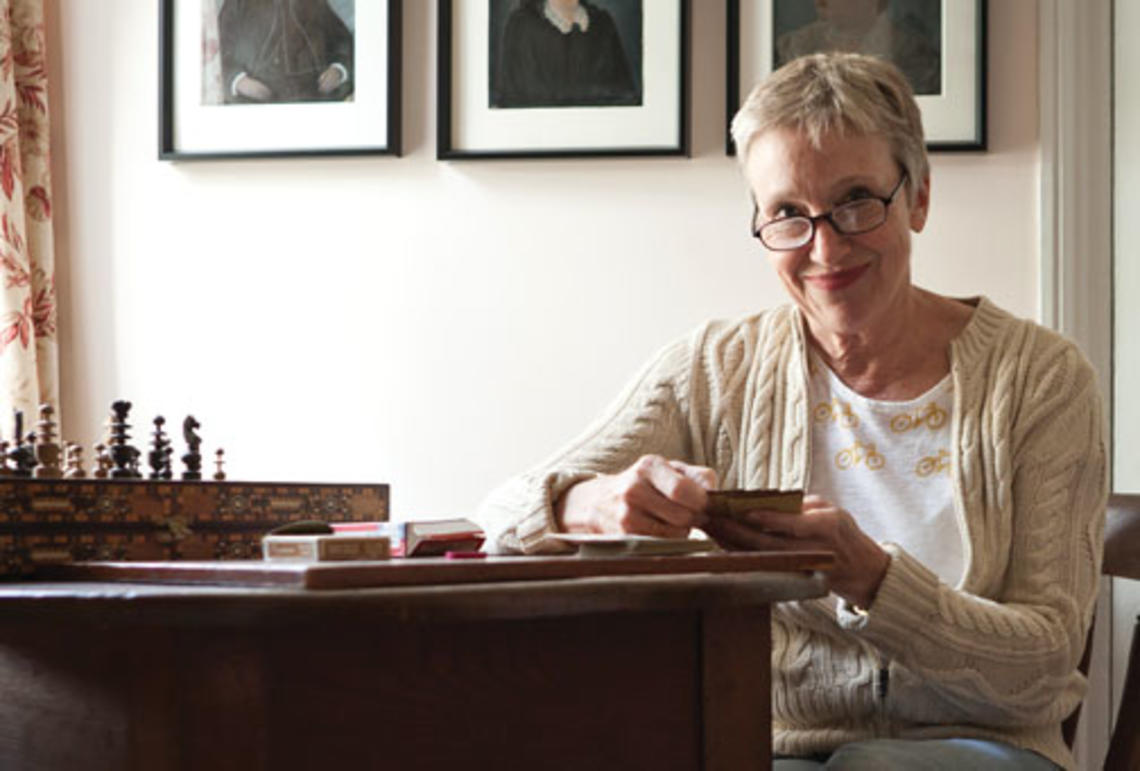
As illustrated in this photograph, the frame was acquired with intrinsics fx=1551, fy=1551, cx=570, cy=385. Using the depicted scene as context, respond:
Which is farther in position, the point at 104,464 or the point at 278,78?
the point at 278,78

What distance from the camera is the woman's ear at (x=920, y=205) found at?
1780mm

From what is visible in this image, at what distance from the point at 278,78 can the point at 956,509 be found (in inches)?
65.9

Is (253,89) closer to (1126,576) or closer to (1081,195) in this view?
(1081,195)

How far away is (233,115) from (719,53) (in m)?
0.89

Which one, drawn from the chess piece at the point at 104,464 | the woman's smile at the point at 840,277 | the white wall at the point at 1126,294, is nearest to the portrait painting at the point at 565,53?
the white wall at the point at 1126,294

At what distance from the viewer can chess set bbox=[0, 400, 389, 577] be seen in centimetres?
118

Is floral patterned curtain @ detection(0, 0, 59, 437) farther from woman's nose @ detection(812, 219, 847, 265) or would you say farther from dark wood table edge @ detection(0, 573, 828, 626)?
dark wood table edge @ detection(0, 573, 828, 626)

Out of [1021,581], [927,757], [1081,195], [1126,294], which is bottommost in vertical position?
[927,757]

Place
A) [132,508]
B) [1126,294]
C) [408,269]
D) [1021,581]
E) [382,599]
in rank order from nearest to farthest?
[382,599], [132,508], [1021,581], [1126,294], [408,269]

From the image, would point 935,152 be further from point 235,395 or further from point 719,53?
point 235,395

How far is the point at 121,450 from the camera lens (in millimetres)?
1621

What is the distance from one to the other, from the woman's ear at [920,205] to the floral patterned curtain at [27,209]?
65.3 inches

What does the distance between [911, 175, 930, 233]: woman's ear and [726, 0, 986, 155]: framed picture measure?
2.95 ft

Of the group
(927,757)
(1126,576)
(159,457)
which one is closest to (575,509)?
(927,757)
